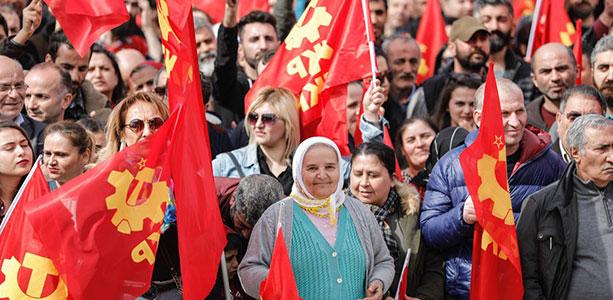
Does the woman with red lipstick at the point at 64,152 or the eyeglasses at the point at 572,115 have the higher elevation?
the eyeglasses at the point at 572,115

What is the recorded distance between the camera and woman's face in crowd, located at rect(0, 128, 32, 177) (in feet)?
23.6

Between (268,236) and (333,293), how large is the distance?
447 mm

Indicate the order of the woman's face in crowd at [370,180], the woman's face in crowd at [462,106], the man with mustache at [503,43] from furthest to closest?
the man with mustache at [503,43]
the woman's face in crowd at [462,106]
the woman's face in crowd at [370,180]

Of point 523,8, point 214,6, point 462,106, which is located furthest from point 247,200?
point 523,8

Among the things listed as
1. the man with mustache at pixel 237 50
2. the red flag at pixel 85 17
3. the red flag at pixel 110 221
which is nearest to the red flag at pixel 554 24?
the man with mustache at pixel 237 50

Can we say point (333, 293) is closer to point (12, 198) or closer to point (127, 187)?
point (127, 187)

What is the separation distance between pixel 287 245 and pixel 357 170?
1.12m

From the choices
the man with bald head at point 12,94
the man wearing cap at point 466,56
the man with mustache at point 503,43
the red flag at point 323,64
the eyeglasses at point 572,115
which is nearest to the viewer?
the man with bald head at point 12,94

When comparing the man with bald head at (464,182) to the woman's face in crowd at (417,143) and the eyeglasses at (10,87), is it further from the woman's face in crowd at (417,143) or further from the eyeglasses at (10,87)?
the eyeglasses at (10,87)

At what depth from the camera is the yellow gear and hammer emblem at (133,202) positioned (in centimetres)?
651

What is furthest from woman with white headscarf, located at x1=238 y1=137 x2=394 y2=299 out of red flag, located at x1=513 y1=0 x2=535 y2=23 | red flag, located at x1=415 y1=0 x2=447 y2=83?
red flag, located at x1=513 y1=0 x2=535 y2=23

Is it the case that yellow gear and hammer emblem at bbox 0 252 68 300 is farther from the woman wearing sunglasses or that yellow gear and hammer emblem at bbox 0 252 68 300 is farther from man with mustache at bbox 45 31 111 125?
man with mustache at bbox 45 31 111 125

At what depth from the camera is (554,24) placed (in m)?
11.1

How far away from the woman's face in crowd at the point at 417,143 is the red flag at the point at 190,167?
2.53 m
